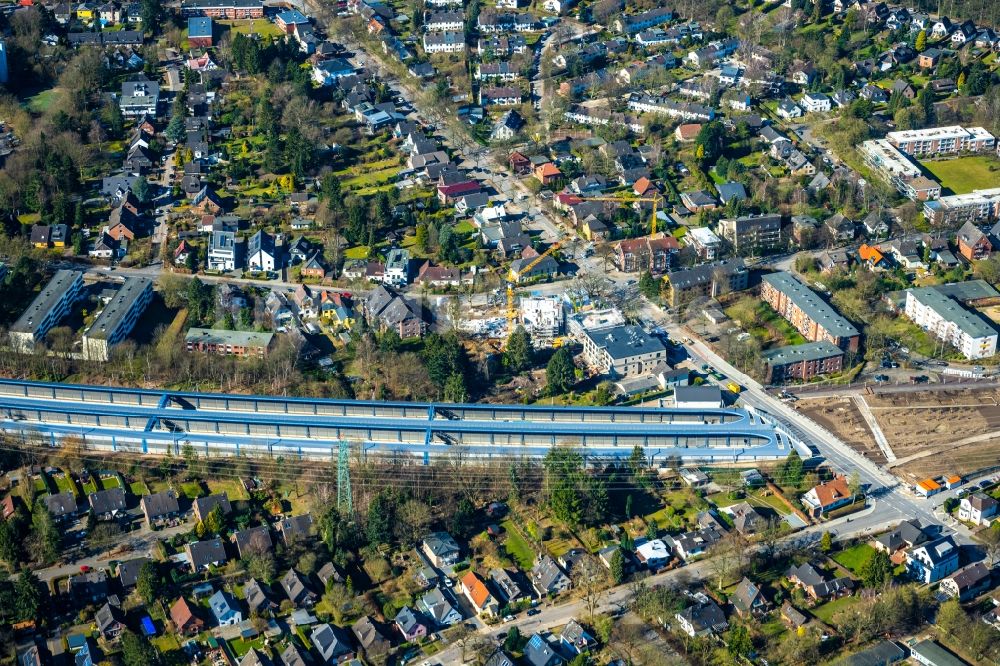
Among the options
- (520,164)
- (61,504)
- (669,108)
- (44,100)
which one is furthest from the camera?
(44,100)

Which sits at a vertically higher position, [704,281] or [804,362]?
[704,281]

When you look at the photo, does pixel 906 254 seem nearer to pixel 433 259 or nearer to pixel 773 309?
pixel 773 309

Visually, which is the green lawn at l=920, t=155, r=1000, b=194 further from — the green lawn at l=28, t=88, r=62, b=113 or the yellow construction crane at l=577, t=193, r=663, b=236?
the green lawn at l=28, t=88, r=62, b=113

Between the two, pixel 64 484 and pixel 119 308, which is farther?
pixel 119 308

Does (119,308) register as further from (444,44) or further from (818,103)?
(818,103)

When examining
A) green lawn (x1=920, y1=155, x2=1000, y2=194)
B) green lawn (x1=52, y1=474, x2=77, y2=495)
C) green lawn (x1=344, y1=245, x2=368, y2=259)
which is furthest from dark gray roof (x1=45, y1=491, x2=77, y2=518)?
green lawn (x1=920, y1=155, x2=1000, y2=194)

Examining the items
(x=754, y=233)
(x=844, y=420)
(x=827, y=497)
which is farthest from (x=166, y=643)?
(x=754, y=233)
